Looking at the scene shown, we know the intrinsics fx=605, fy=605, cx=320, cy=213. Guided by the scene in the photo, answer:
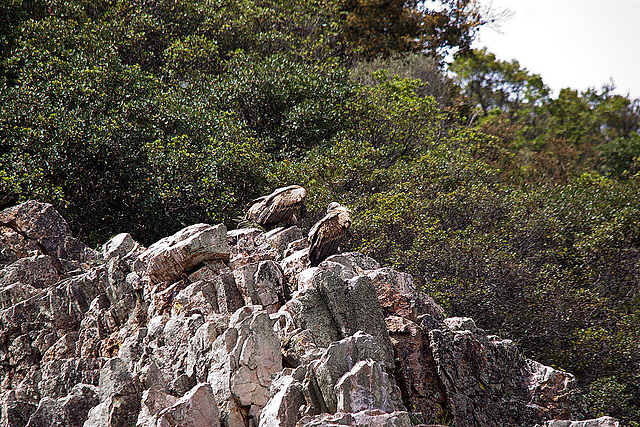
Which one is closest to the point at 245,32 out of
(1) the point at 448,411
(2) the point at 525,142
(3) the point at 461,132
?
(3) the point at 461,132

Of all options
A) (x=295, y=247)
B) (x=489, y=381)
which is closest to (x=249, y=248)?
(x=295, y=247)

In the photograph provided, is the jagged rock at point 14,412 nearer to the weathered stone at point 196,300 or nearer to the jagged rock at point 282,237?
→ the weathered stone at point 196,300

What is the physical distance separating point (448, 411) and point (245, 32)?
21.8m

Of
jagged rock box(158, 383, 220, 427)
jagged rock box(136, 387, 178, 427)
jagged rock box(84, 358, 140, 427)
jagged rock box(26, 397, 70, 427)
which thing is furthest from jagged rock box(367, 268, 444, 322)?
jagged rock box(26, 397, 70, 427)

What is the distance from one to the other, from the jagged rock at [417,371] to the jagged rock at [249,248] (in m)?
3.68

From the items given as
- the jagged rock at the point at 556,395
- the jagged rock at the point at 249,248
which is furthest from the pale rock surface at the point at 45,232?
the jagged rock at the point at 556,395

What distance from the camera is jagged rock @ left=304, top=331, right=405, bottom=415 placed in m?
8.14

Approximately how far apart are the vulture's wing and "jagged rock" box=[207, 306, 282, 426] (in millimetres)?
4619

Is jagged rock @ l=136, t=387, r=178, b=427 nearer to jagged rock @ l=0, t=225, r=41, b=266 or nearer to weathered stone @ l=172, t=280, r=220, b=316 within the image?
weathered stone @ l=172, t=280, r=220, b=316

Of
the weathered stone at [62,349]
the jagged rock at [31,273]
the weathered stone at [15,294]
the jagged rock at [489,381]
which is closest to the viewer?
the jagged rock at [489,381]

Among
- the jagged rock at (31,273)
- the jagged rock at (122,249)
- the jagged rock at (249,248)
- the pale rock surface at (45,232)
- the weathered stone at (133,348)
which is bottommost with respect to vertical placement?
the jagged rock at (31,273)

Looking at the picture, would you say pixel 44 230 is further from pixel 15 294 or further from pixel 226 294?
pixel 226 294

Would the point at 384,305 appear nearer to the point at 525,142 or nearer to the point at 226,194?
the point at 226,194

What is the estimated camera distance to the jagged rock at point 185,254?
41.5ft
